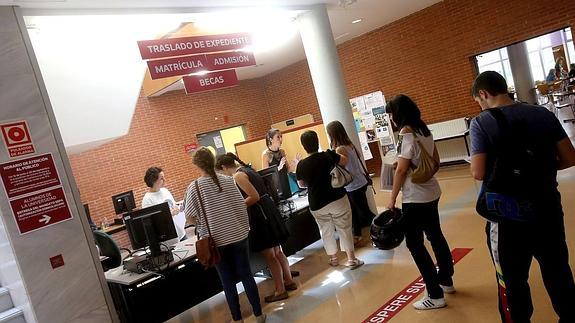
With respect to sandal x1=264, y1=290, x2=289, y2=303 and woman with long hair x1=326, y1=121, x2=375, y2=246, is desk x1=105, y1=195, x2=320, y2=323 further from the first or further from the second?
woman with long hair x1=326, y1=121, x2=375, y2=246

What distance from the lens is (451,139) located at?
343 inches

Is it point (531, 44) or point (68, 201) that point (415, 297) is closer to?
point (68, 201)

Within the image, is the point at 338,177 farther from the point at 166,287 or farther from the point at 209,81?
the point at 166,287

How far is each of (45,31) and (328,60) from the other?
328cm

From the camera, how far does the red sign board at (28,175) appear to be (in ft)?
9.68

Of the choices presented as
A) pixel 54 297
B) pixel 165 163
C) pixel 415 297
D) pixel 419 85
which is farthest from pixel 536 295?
pixel 165 163

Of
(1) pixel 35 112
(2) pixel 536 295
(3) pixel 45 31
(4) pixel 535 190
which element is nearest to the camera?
(4) pixel 535 190

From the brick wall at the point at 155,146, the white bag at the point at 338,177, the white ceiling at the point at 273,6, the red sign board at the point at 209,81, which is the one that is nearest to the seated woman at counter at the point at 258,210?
the white bag at the point at 338,177

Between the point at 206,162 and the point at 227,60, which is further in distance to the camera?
the point at 227,60

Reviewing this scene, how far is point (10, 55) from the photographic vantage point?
3084 millimetres

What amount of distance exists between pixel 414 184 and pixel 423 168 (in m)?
0.13

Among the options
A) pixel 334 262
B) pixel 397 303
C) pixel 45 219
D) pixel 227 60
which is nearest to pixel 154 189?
pixel 227 60

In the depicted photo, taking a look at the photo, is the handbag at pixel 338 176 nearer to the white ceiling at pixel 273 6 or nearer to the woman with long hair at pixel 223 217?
the woman with long hair at pixel 223 217

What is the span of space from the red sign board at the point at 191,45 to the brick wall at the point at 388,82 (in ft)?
17.1
